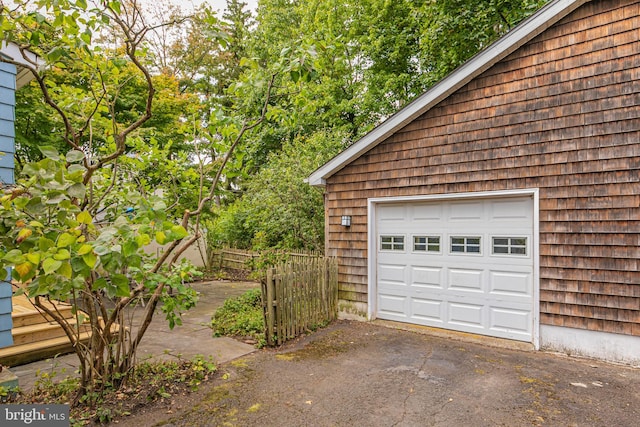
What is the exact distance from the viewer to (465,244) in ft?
18.8

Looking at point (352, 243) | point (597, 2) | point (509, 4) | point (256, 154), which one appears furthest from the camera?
point (256, 154)

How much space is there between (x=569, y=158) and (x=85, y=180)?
5.55 m

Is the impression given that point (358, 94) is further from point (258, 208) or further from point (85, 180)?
point (85, 180)

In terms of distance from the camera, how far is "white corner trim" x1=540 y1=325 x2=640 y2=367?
440 centimetres

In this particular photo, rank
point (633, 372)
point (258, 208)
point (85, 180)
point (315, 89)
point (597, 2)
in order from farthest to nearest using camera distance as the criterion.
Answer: point (315, 89), point (258, 208), point (597, 2), point (633, 372), point (85, 180)

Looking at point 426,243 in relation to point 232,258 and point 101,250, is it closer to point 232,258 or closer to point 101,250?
point 101,250

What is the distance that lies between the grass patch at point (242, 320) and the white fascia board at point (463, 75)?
2786mm

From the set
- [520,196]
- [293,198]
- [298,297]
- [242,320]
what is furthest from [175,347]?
[520,196]

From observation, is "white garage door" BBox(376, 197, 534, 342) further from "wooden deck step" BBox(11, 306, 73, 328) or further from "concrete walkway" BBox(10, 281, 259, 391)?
"wooden deck step" BBox(11, 306, 73, 328)

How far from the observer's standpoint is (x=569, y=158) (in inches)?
189

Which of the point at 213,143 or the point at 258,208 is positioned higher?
the point at 213,143

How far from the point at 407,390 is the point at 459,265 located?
99.0 inches

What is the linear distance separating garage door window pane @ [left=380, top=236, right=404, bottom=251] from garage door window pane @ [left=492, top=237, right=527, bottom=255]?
151 cm

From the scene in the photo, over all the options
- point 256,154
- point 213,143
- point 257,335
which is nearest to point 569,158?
point 213,143
